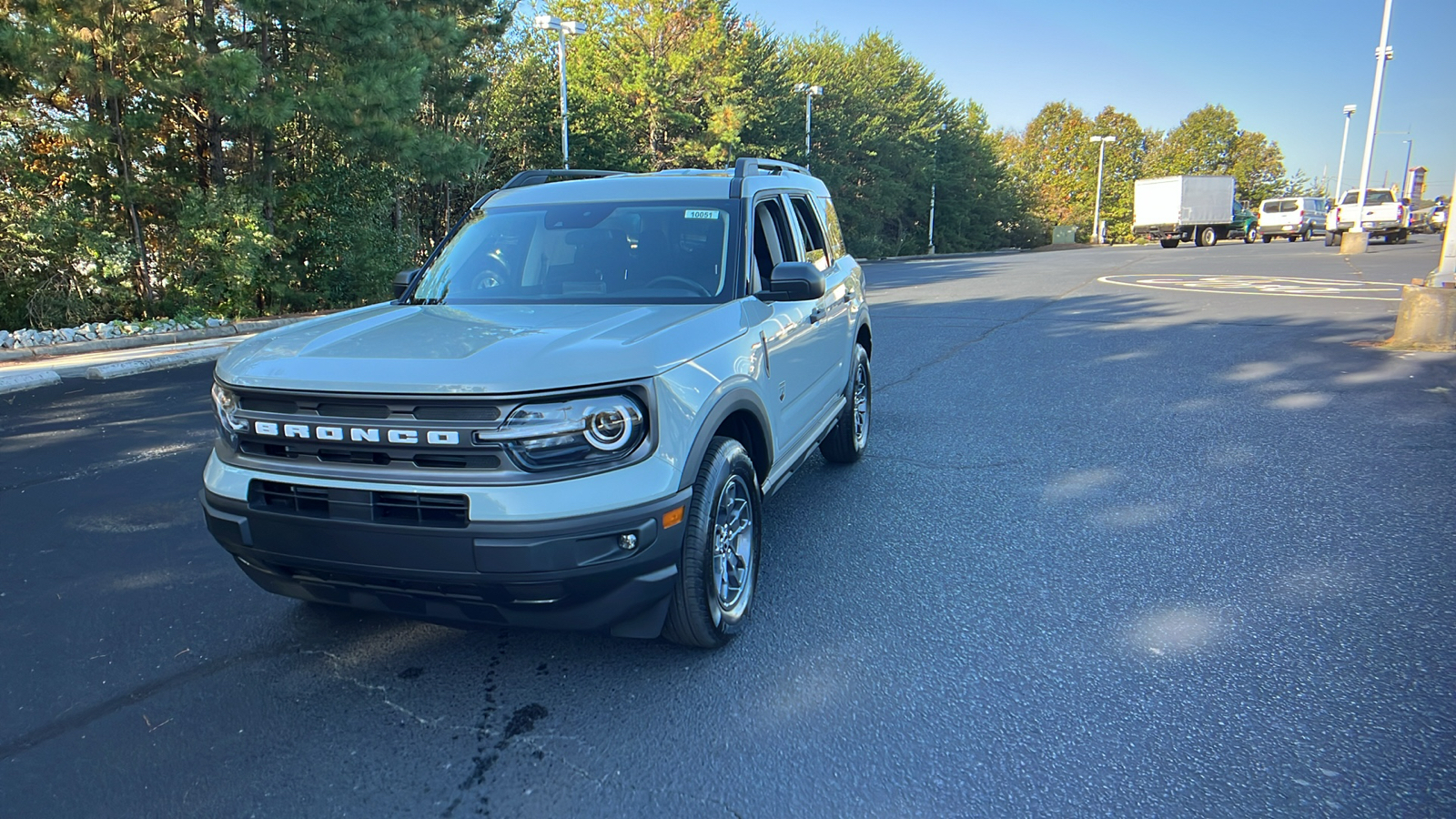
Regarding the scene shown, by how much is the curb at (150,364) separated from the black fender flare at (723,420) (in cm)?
971

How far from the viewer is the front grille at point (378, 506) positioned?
2.75m

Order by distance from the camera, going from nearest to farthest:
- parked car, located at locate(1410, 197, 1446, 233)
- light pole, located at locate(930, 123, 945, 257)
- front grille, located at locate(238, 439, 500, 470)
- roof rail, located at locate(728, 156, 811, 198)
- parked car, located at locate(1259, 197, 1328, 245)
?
front grille, located at locate(238, 439, 500, 470) < roof rail, located at locate(728, 156, 811, 198) < parked car, located at locate(1259, 197, 1328, 245) < parked car, located at locate(1410, 197, 1446, 233) < light pole, located at locate(930, 123, 945, 257)

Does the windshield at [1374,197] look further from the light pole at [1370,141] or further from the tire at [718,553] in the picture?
the tire at [718,553]

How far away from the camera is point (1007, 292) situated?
19.5 m

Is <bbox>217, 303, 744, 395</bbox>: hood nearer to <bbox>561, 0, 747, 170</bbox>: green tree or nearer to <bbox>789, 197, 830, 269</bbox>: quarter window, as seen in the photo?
<bbox>789, 197, 830, 269</bbox>: quarter window

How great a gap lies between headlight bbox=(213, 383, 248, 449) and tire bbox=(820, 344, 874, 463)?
11.4 feet

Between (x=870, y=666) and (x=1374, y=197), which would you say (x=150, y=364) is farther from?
(x=1374, y=197)

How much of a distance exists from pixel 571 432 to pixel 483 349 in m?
0.47

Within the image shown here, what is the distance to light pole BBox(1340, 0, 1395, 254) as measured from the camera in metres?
27.0

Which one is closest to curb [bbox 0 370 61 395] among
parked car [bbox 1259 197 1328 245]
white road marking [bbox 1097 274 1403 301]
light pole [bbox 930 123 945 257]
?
white road marking [bbox 1097 274 1403 301]

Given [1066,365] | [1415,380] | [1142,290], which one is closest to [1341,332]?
[1415,380]

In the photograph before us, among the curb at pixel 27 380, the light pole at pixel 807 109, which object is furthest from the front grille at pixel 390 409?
the light pole at pixel 807 109

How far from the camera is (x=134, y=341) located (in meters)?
12.4

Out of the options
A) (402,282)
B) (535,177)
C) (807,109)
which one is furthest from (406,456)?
(807,109)
